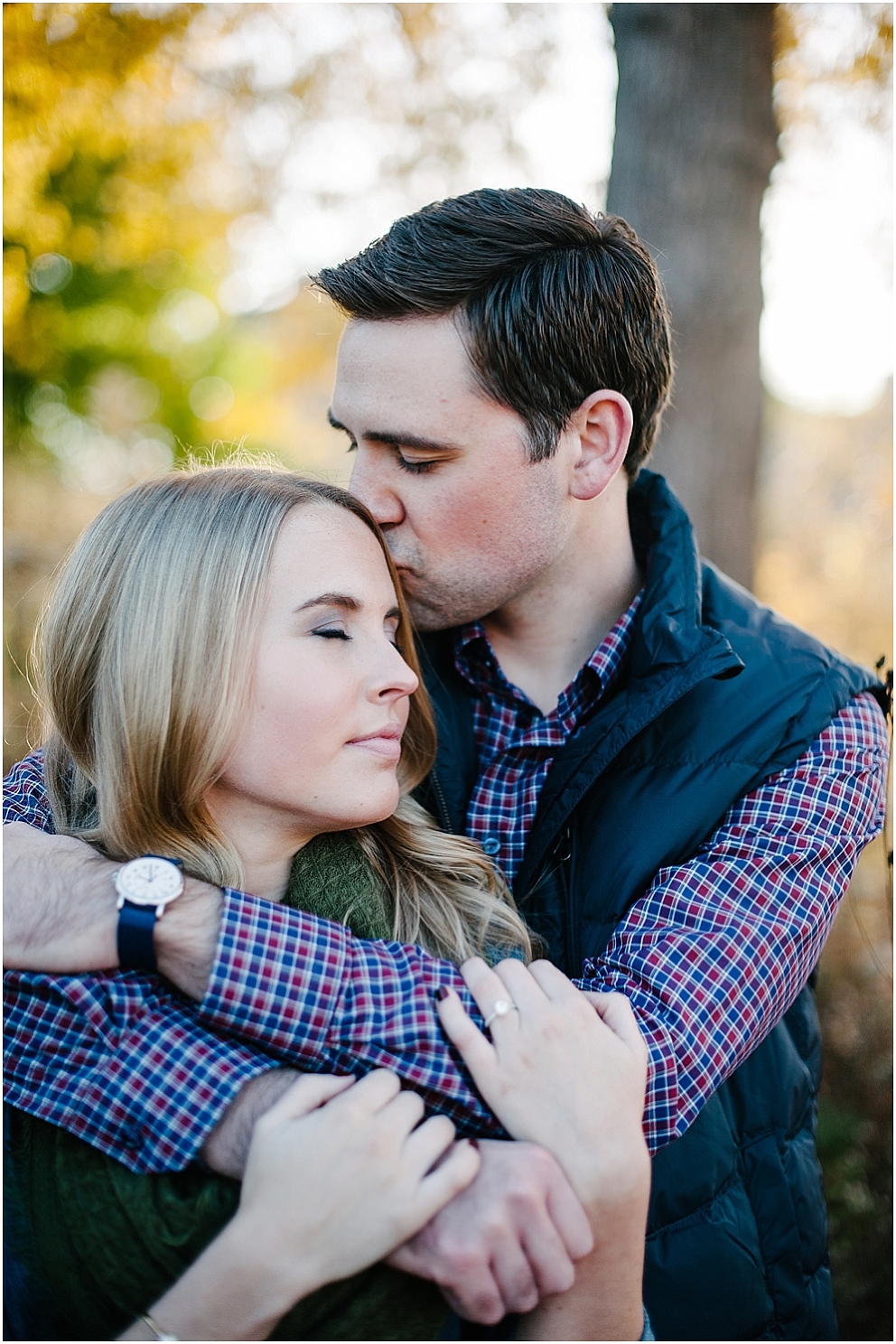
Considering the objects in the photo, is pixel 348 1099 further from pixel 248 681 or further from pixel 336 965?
pixel 248 681

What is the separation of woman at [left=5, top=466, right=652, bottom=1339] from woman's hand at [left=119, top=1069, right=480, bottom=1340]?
1.52ft

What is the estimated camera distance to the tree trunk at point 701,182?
3672 millimetres

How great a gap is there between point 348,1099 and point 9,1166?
0.75 meters

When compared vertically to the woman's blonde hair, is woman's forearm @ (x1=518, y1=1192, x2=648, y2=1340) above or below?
below

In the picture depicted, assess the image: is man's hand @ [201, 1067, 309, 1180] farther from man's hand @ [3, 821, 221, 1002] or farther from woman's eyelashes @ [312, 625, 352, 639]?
woman's eyelashes @ [312, 625, 352, 639]

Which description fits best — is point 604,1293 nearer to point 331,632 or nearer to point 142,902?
point 142,902

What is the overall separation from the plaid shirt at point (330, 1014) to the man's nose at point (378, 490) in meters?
1.18

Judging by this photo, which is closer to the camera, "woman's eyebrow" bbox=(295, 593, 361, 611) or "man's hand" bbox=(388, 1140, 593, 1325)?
"man's hand" bbox=(388, 1140, 593, 1325)

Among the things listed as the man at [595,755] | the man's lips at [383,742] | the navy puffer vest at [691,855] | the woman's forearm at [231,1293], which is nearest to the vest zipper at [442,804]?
the man at [595,755]

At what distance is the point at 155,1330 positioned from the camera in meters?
1.59

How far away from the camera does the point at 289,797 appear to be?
2051 millimetres

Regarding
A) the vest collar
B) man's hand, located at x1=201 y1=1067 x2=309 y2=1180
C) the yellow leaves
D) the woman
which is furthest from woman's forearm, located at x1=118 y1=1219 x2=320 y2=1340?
the yellow leaves

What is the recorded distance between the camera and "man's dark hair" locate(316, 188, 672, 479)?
2.59 m

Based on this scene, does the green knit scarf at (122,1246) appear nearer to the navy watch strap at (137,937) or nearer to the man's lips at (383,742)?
the navy watch strap at (137,937)
